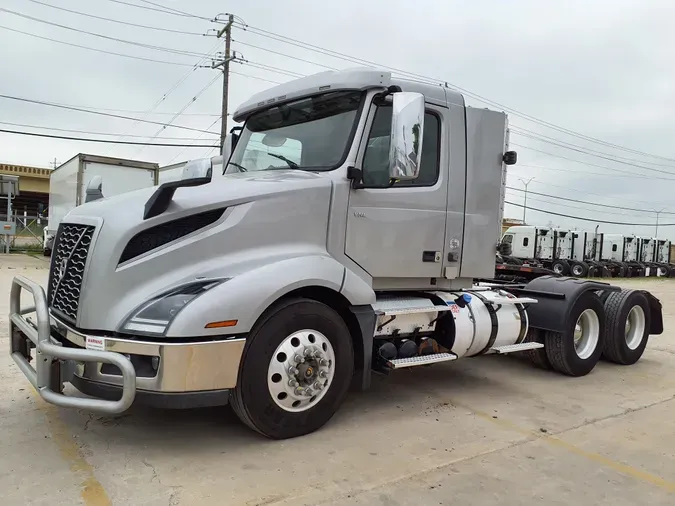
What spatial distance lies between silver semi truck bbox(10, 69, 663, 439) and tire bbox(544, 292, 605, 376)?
65cm

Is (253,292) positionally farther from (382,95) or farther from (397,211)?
(382,95)

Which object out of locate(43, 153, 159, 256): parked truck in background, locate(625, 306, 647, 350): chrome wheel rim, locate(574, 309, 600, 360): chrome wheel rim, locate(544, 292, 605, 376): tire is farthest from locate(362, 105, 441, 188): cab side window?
locate(43, 153, 159, 256): parked truck in background

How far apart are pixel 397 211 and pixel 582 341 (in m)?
3.37

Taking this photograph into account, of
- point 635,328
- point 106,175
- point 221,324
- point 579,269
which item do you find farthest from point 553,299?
point 579,269

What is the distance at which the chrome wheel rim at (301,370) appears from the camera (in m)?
3.80

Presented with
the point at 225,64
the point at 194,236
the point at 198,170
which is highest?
the point at 225,64

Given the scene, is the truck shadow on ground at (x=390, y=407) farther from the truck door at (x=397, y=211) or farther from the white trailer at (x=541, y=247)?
the white trailer at (x=541, y=247)

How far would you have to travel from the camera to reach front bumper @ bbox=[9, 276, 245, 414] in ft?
10.7

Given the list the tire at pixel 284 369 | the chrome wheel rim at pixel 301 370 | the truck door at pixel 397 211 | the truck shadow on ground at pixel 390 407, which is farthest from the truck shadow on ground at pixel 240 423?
the truck door at pixel 397 211

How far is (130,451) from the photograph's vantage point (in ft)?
12.2

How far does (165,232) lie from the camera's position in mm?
3633

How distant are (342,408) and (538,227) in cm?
3163

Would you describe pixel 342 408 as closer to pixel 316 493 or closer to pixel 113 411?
pixel 316 493

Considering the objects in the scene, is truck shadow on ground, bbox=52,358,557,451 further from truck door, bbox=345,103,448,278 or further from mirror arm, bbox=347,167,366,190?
mirror arm, bbox=347,167,366,190
